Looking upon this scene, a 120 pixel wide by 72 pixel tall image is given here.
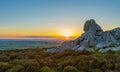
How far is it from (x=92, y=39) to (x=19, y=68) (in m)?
24.6

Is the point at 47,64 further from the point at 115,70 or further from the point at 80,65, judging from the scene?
the point at 115,70

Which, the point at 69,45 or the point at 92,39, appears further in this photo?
the point at 69,45

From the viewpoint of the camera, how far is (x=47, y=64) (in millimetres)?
22938

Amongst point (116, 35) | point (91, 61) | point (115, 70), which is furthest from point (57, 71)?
point (116, 35)

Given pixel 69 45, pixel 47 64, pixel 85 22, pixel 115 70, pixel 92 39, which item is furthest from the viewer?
pixel 85 22

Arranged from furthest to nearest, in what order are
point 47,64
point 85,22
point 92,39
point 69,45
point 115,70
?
point 85,22, point 69,45, point 92,39, point 47,64, point 115,70

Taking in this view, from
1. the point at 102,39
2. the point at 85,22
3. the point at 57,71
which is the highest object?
the point at 85,22

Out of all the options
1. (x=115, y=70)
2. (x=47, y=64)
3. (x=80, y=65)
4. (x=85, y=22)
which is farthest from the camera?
(x=85, y=22)

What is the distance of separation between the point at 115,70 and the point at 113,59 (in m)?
3.51

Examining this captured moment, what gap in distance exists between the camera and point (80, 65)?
848 inches

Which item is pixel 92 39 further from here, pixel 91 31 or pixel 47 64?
pixel 47 64

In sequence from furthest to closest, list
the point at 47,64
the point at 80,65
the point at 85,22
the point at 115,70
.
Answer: the point at 85,22, the point at 47,64, the point at 80,65, the point at 115,70

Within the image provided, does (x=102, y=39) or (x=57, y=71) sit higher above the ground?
(x=102, y=39)

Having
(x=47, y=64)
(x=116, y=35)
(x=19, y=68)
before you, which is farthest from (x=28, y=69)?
(x=116, y=35)
